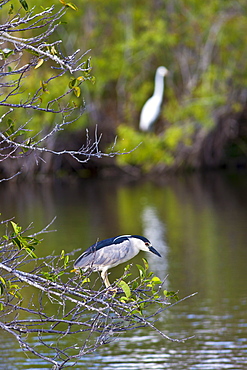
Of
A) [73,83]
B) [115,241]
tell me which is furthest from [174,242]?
[73,83]

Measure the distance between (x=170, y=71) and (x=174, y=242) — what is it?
536 inches

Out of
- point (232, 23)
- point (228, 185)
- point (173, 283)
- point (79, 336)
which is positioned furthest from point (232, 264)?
point (232, 23)

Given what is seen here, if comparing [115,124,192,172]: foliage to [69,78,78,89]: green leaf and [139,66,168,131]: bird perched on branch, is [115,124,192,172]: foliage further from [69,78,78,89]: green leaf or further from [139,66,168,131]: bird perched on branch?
[69,78,78,89]: green leaf

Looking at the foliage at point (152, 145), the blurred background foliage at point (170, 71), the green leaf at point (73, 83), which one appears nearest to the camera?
the green leaf at point (73, 83)

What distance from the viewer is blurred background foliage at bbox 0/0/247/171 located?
21.8 m

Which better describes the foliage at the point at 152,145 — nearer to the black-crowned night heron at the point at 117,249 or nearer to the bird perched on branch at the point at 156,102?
the bird perched on branch at the point at 156,102

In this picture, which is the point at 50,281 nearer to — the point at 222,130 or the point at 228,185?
the point at 228,185

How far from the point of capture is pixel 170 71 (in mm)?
24203

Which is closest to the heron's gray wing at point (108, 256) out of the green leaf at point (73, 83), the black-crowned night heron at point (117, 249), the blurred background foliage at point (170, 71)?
the black-crowned night heron at point (117, 249)

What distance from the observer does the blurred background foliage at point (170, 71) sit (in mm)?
21781

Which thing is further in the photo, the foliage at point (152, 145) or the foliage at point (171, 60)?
the foliage at point (171, 60)

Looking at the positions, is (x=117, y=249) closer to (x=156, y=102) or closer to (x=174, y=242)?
(x=174, y=242)

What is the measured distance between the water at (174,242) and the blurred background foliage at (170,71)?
1.22 m

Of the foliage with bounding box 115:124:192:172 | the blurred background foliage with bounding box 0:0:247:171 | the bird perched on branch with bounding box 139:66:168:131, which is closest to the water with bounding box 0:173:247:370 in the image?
the foliage with bounding box 115:124:192:172
